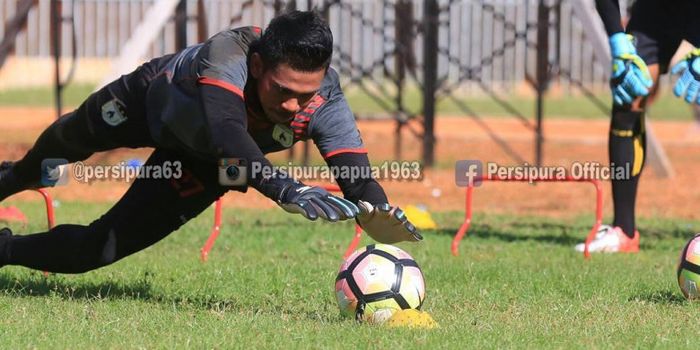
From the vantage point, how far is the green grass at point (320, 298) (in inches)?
216

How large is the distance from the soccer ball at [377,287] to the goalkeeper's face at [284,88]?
2.99 feet

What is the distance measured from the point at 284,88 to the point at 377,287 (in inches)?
45.4

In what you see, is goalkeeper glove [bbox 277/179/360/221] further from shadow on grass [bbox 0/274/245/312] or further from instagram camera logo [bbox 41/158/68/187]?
instagram camera logo [bbox 41/158/68/187]

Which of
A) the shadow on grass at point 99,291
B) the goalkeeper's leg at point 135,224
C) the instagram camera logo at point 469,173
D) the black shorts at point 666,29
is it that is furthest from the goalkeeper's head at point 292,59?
the black shorts at point 666,29

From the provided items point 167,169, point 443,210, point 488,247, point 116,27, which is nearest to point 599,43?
point 443,210

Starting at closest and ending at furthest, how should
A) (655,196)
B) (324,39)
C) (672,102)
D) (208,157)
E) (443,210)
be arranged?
(324,39), (208,157), (443,210), (655,196), (672,102)

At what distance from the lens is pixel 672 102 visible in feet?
107

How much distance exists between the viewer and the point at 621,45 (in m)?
8.47

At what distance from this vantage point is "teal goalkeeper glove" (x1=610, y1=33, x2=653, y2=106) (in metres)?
8.42

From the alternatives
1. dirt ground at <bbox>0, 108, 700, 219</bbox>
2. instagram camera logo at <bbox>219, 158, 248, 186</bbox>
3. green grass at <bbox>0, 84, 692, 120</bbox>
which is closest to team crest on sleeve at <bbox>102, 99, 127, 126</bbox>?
instagram camera logo at <bbox>219, 158, 248, 186</bbox>

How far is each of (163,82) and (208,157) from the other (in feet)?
1.37

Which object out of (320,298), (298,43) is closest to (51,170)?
(320,298)

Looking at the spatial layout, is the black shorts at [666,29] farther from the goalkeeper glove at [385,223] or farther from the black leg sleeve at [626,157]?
the goalkeeper glove at [385,223]

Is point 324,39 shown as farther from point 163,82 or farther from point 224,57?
point 163,82
